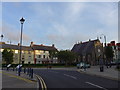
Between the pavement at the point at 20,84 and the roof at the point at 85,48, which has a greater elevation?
the roof at the point at 85,48

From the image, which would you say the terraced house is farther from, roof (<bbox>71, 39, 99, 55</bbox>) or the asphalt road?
the asphalt road

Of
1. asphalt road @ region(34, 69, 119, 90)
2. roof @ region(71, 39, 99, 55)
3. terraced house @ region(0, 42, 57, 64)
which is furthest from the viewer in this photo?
roof @ region(71, 39, 99, 55)

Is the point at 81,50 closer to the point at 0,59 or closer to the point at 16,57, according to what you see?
the point at 16,57

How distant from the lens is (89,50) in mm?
78375

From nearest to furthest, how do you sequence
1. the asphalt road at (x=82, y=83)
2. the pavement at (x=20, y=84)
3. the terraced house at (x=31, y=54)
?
the pavement at (x=20, y=84) < the asphalt road at (x=82, y=83) < the terraced house at (x=31, y=54)

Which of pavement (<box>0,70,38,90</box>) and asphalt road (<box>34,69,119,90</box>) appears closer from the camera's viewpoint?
pavement (<box>0,70,38,90</box>)

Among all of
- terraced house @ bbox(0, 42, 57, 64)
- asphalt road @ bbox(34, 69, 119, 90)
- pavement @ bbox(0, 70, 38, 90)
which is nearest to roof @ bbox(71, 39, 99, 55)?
terraced house @ bbox(0, 42, 57, 64)

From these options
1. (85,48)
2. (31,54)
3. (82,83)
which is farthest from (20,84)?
(85,48)

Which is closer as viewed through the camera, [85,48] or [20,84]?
[20,84]

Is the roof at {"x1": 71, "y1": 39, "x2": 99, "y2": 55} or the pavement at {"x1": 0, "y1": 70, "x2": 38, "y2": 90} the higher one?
the roof at {"x1": 71, "y1": 39, "x2": 99, "y2": 55}

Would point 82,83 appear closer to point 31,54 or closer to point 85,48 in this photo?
point 31,54

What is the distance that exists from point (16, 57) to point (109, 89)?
7061 centimetres

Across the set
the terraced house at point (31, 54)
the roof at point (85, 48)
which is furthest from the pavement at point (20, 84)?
the roof at point (85, 48)

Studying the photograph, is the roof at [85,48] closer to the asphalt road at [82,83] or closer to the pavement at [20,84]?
the asphalt road at [82,83]
